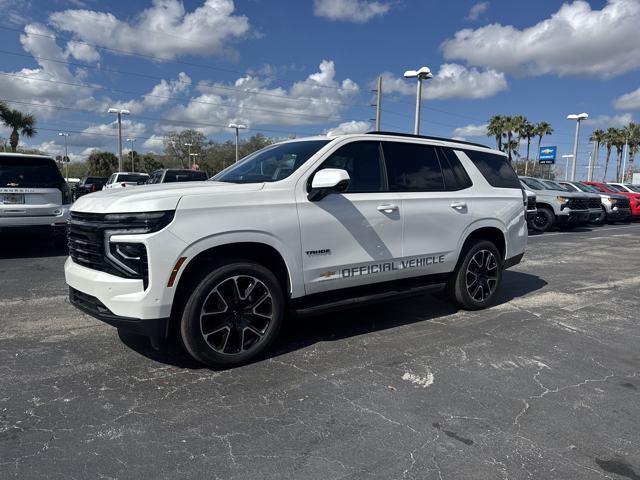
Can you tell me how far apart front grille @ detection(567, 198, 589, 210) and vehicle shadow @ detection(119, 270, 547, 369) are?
10682mm

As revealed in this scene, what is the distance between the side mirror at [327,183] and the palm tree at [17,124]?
43866mm

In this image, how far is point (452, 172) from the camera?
5.45 metres

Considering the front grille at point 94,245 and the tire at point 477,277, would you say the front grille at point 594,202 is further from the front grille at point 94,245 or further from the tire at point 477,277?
the front grille at point 94,245

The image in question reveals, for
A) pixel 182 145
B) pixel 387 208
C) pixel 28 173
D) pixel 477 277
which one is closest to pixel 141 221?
pixel 387 208

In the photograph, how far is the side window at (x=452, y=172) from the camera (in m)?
5.38

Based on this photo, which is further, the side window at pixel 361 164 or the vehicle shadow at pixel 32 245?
the vehicle shadow at pixel 32 245

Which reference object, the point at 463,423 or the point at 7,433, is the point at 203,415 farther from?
the point at 463,423

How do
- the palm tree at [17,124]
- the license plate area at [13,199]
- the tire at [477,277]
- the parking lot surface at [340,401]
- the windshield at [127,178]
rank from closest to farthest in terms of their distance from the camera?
the parking lot surface at [340,401] → the tire at [477,277] → the license plate area at [13,199] → the windshield at [127,178] → the palm tree at [17,124]

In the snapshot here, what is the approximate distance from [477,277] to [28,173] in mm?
7698

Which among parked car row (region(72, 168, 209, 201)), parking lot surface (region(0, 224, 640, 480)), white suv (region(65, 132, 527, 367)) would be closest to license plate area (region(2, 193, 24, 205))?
parked car row (region(72, 168, 209, 201))

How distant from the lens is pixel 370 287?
471 centimetres

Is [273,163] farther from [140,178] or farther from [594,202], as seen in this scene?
[140,178]

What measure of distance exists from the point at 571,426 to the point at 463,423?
695 mm

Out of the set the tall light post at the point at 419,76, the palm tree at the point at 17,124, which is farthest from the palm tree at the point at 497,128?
the palm tree at the point at 17,124
